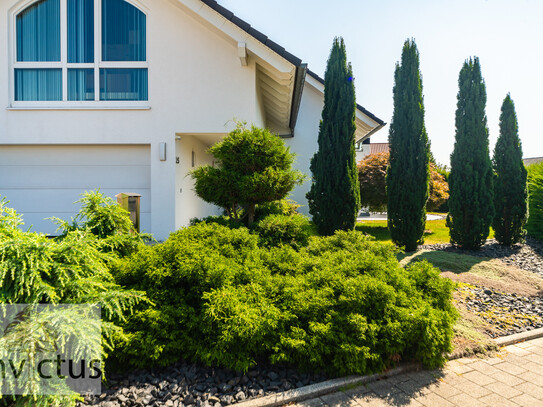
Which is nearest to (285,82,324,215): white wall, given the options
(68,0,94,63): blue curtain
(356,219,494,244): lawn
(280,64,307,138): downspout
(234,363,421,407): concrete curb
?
(280,64,307,138): downspout

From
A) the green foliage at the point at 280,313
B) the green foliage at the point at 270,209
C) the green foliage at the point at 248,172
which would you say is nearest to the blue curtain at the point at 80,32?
the green foliage at the point at 248,172

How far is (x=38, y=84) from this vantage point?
7.15 meters

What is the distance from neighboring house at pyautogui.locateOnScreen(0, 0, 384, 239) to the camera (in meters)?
7.04

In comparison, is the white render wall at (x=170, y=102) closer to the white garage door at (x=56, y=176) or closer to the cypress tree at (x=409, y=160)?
the white garage door at (x=56, y=176)

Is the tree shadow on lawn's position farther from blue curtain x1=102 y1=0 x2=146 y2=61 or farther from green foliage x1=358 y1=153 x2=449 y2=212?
blue curtain x1=102 y1=0 x2=146 y2=61

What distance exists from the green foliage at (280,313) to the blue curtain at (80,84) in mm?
5129

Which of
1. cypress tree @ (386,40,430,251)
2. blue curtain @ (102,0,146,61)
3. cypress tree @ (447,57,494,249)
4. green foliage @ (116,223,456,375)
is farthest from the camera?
cypress tree @ (447,57,494,249)

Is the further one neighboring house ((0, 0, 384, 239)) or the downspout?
neighboring house ((0, 0, 384, 239))

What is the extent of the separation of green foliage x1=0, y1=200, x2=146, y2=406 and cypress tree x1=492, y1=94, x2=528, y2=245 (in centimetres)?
952

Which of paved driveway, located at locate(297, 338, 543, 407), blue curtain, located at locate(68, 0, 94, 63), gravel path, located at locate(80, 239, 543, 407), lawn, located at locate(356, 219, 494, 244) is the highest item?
blue curtain, located at locate(68, 0, 94, 63)

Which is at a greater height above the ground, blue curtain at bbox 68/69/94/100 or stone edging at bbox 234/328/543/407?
blue curtain at bbox 68/69/94/100

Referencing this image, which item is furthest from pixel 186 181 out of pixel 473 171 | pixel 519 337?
pixel 473 171

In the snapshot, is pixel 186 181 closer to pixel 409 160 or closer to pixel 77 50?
pixel 77 50

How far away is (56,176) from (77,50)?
9.05ft
